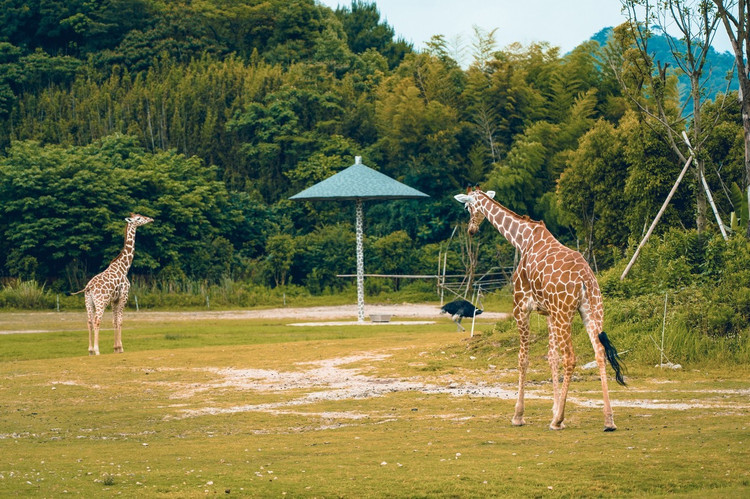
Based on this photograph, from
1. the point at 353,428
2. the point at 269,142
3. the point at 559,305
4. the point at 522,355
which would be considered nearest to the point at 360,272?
the point at 269,142

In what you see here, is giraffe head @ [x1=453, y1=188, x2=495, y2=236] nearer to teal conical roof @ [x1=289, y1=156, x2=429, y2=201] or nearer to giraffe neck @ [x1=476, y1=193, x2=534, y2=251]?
giraffe neck @ [x1=476, y1=193, x2=534, y2=251]

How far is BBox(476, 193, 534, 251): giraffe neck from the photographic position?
1372 cm

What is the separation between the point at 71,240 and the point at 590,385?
29908 mm

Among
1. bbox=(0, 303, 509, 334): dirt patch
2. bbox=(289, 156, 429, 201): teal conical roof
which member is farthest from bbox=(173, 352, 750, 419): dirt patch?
bbox=(289, 156, 429, 201): teal conical roof

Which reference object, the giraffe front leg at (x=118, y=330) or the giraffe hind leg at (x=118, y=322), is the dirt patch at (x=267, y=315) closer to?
the giraffe hind leg at (x=118, y=322)

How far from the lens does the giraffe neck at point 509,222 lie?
45.0 ft

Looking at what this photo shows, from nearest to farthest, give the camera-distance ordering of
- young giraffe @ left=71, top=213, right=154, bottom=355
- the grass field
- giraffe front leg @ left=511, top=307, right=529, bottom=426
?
the grass field < giraffe front leg @ left=511, top=307, right=529, bottom=426 < young giraffe @ left=71, top=213, right=154, bottom=355

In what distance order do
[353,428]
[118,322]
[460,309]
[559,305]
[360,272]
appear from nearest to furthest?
[559,305], [353,428], [118,322], [460,309], [360,272]

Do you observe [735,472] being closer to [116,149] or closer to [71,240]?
[71,240]

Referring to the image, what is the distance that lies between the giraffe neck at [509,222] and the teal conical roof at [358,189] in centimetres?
1889

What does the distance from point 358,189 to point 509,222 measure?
20.2m

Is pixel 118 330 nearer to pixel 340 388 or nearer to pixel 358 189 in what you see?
pixel 340 388

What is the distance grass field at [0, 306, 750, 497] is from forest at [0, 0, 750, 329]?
52.5 feet

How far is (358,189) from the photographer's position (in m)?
34.1
